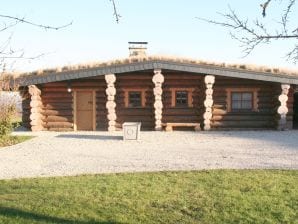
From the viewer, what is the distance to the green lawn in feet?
19.7

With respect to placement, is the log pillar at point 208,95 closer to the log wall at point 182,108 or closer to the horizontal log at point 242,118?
the log wall at point 182,108

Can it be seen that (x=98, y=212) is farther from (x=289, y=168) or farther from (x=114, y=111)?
(x=114, y=111)

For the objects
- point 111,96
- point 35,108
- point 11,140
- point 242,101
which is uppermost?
point 111,96

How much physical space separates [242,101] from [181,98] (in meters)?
2.77

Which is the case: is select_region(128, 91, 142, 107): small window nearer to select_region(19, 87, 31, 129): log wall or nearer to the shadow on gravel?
the shadow on gravel

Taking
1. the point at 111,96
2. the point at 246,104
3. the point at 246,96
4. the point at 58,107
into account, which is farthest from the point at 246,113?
the point at 58,107

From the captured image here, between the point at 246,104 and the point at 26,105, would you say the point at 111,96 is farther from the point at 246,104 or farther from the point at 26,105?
the point at 246,104

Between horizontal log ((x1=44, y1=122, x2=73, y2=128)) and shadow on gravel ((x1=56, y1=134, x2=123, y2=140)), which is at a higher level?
horizontal log ((x1=44, y1=122, x2=73, y2=128))

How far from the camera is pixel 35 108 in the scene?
61.2 feet

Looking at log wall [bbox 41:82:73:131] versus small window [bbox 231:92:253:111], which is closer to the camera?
small window [bbox 231:92:253:111]

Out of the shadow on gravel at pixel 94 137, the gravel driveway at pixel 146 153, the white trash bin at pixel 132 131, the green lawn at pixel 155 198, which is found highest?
the white trash bin at pixel 132 131

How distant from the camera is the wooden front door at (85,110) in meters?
19.4

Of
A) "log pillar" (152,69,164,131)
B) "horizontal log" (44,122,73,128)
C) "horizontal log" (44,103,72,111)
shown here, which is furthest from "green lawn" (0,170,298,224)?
"horizontal log" (44,103,72,111)

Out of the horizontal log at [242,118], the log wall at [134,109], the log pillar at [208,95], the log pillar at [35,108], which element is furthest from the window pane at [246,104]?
the log pillar at [35,108]
